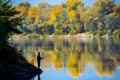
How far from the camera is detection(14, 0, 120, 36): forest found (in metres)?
136

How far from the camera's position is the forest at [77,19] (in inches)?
5335

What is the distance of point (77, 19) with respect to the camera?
152m

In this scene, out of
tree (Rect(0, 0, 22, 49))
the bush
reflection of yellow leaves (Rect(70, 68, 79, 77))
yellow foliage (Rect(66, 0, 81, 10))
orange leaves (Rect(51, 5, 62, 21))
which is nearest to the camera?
tree (Rect(0, 0, 22, 49))

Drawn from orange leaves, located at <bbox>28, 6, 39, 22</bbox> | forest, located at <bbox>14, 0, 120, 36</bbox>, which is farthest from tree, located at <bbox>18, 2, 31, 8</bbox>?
forest, located at <bbox>14, 0, 120, 36</bbox>

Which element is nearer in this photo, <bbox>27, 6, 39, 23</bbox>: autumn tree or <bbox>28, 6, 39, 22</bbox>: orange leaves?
<bbox>27, 6, 39, 23</bbox>: autumn tree

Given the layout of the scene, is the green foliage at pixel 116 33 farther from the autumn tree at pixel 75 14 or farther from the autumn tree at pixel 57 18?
the autumn tree at pixel 57 18

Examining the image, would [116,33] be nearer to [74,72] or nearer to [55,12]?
[55,12]

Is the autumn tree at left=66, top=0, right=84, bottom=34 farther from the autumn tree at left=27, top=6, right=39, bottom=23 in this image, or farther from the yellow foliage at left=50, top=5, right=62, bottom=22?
the autumn tree at left=27, top=6, right=39, bottom=23

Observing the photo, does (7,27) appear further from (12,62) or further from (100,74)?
(100,74)

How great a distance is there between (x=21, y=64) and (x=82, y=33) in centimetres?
11434

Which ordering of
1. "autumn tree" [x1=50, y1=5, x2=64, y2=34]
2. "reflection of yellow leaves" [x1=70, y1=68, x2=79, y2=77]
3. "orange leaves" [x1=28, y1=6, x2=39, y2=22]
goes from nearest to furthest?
1. "reflection of yellow leaves" [x1=70, y1=68, x2=79, y2=77]
2. "autumn tree" [x1=50, y1=5, x2=64, y2=34]
3. "orange leaves" [x1=28, y1=6, x2=39, y2=22]

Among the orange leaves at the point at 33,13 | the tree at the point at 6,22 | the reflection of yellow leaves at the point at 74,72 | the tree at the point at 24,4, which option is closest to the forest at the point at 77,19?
the orange leaves at the point at 33,13

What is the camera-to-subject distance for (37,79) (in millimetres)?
27359

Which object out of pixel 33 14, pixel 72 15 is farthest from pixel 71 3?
pixel 33 14
